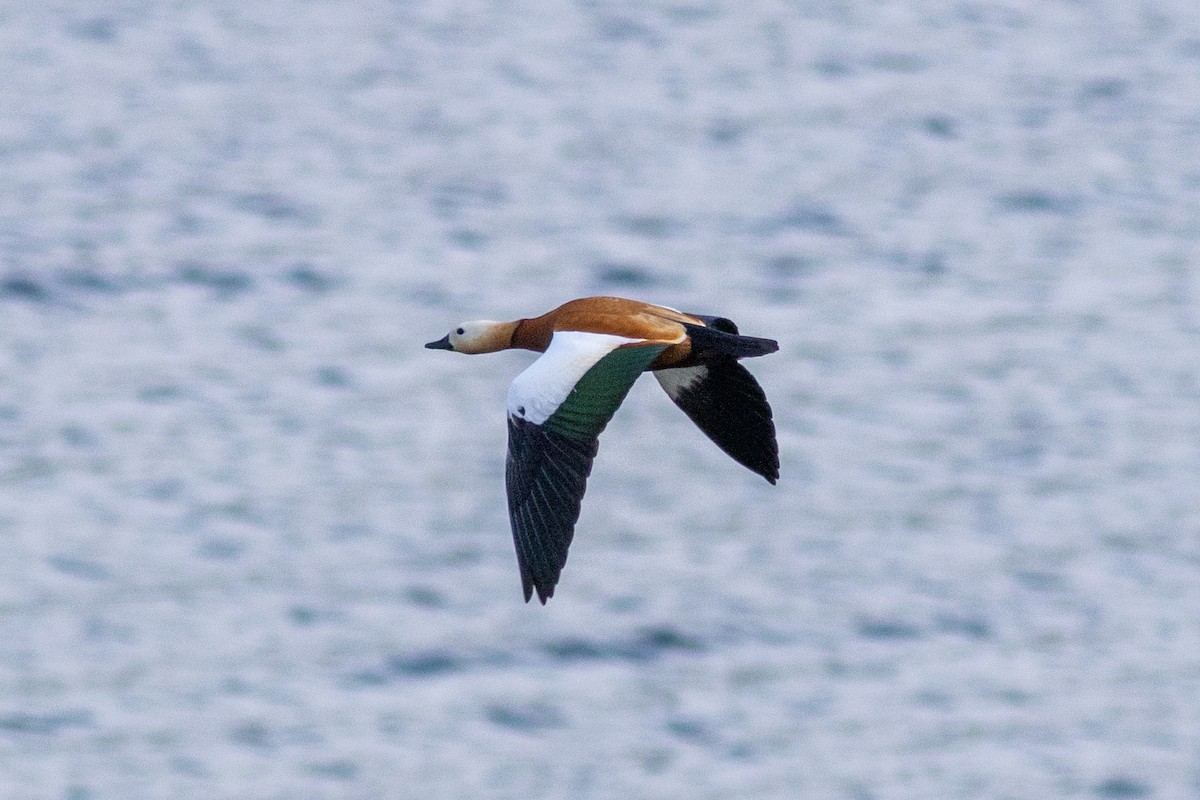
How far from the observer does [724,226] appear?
26609 mm

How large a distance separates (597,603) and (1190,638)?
18.1 feet

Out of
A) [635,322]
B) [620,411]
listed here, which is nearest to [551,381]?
[635,322]

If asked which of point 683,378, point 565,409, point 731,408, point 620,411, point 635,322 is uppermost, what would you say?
point 620,411

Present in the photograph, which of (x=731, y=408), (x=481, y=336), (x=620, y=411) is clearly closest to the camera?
(x=481, y=336)

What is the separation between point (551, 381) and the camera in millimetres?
8617

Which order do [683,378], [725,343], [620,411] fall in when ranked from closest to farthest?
1. [725,343]
2. [683,378]
3. [620,411]

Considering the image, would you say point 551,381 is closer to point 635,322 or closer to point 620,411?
point 635,322

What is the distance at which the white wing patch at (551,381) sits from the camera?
8617 millimetres

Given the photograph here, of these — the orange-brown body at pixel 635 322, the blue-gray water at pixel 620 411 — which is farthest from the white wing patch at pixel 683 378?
the blue-gray water at pixel 620 411

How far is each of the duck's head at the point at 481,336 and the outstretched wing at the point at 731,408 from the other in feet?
2.17

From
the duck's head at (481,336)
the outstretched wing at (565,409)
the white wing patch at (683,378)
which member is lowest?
the outstretched wing at (565,409)

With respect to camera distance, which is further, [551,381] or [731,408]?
[731,408]

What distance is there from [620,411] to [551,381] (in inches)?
585

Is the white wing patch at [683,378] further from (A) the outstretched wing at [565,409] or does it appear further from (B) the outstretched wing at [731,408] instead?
(A) the outstretched wing at [565,409]
